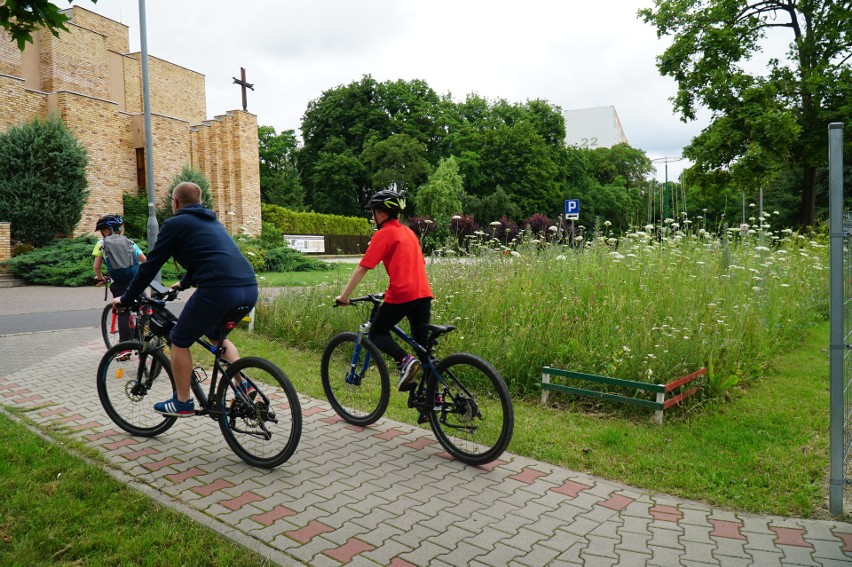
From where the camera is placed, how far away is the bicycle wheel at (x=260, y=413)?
14.4 ft

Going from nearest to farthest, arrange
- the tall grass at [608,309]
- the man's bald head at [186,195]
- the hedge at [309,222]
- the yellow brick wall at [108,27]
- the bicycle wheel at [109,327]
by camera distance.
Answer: the man's bald head at [186,195] < the tall grass at [608,309] < the bicycle wheel at [109,327] < the hedge at [309,222] < the yellow brick wall at [108,27]

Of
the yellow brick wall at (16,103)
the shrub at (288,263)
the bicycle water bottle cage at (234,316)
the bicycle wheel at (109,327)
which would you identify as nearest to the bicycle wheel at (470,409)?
the bicycle water bottle cage at (234,316)

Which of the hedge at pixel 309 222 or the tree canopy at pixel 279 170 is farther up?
the tree canopy at pixel 279 170

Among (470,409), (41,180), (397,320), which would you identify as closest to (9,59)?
(41,180)

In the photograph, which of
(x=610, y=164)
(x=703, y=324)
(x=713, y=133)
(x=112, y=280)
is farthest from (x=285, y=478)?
(x=610, y=164)

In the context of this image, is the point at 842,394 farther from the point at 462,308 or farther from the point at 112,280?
the point at 112,280

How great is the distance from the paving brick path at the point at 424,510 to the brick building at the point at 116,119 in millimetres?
19765

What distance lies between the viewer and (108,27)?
39.4 meters

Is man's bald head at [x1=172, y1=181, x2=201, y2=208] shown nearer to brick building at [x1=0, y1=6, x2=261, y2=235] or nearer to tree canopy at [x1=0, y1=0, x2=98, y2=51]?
tree canopy at [x1=0, y1=0, x2=98, y2=51]

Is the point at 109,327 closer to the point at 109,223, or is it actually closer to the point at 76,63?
the point at 109,223

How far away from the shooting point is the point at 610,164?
76.4 meters

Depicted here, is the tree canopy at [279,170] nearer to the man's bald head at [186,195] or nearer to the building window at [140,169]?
the building window at [140,169]

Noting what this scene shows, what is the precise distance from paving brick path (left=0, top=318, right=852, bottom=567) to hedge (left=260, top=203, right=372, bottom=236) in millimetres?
30962

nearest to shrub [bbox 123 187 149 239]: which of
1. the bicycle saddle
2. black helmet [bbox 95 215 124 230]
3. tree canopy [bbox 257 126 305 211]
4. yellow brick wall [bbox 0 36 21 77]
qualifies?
yellow brick wall [bbox 0 36 21 77]
